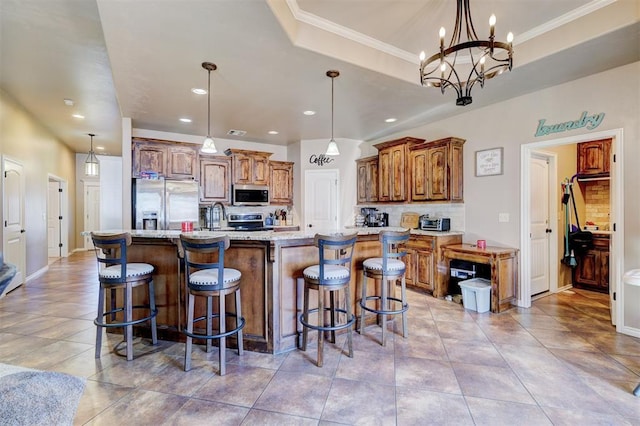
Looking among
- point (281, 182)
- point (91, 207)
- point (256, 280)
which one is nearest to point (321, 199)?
point (281, 182)

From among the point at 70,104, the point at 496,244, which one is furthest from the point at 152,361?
the point at 70,104

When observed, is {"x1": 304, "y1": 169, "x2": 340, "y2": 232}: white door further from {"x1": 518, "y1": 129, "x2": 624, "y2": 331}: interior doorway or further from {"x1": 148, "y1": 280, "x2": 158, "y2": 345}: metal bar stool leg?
{"x1": 148, "y1": 280, "x2": 158, "y2": 345}: metal bar stool leg

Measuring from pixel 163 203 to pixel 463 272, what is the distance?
487 centimetres

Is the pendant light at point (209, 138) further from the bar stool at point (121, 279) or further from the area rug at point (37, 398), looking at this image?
the area rug at point (37, 398)

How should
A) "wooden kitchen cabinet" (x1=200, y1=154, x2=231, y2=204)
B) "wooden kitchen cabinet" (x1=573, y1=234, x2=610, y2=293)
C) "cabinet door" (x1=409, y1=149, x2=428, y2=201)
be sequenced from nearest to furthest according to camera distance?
"wooden kitchen cabinet" (x1=573, y1=234, x2=610, y2=293) → "cabinet door" (x1=409, y1=149, x2=428, y2=201) → "wooden kitchen cabinet" (x1=200, y1=154, x2=231, y2=204)

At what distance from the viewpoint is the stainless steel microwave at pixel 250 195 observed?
236 inches

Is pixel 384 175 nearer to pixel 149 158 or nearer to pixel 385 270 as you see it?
pixel 385 270

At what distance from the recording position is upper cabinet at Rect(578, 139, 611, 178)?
4.59m

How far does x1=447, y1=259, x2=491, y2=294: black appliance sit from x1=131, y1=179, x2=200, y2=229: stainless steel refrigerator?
434 cm

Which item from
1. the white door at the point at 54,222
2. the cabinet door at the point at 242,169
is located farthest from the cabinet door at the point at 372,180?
the white door at the point at 54,222

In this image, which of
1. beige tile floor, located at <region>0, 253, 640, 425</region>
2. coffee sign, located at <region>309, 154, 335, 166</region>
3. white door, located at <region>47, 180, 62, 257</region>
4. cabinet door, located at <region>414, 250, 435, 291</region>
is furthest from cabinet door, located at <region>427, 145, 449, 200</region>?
white door, located at <region>47, 180, 62, 257</region>

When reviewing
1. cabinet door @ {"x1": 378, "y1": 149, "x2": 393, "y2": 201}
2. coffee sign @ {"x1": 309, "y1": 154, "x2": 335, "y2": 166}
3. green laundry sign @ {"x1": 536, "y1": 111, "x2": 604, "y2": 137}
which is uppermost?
coffee sign @ {"x1": 309, "y1": 154, "x2": 335, "y2": 166}

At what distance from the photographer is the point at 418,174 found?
16.6ft

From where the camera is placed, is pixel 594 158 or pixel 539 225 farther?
pixel 594 158
